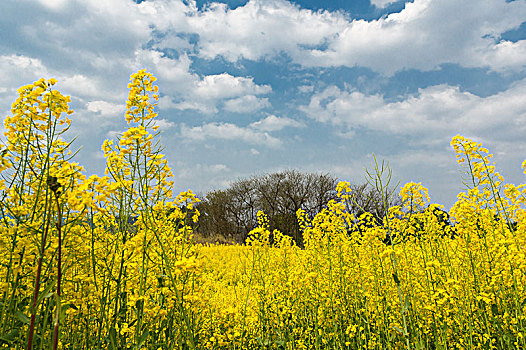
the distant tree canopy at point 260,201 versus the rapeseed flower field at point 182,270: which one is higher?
the distant tree canopy at point 260,201

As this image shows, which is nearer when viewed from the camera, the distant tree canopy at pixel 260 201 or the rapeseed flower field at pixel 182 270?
the rapeseed flower field at pixel 182 270

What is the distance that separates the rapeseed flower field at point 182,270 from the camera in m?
2.19

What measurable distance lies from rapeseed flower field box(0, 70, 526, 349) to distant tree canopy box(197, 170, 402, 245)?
23.3 meters

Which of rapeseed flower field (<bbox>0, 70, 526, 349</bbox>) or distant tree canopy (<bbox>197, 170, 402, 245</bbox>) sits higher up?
distant tree canopy (<bbox>197, 170, 402, 245</bbox>)

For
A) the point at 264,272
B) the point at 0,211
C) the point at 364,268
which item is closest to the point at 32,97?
the point at 0,211

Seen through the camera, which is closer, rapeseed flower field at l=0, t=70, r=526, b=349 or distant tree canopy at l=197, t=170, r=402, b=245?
rapeseed flower field at l=0, t=70, r=526, b=349

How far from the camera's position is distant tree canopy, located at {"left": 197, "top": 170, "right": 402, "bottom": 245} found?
1174 inches

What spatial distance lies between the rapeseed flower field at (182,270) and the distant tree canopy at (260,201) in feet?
76.6

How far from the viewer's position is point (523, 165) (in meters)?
4.12

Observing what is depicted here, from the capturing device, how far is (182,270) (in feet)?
6.19

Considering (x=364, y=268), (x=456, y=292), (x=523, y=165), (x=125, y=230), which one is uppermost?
(x=523, y=165)

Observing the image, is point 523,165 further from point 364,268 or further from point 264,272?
point 264,272

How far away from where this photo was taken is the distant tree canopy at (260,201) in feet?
97.8

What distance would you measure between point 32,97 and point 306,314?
3.87 metres
